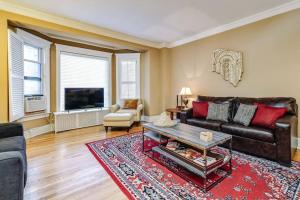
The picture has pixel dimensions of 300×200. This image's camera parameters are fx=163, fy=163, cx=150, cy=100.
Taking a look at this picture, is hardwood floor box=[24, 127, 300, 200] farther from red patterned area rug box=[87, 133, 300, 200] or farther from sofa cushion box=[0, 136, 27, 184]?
sofa cushion box=[0, 136, 27, 184]

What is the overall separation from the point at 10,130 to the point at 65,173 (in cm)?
90

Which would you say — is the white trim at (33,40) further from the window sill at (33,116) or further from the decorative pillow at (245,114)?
the decorative pillow at (245,114)

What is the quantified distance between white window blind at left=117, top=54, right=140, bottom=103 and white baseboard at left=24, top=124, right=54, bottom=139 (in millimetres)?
2136

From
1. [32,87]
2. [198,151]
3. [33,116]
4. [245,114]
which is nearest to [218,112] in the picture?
[245,114]

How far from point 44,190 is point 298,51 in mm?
4337

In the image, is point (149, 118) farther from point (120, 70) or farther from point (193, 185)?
point (193, 185)

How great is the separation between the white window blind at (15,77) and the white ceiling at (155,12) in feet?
2.44

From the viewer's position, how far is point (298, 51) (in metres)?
2.86

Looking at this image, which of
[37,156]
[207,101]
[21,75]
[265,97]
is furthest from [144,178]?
[21,75]

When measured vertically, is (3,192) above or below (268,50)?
A: below

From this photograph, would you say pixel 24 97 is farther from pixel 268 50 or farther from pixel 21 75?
pixel 268 50

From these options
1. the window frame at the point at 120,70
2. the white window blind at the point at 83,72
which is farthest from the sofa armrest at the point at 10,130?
the window frame at the point at 120,70

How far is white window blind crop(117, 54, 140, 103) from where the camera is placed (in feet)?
17.9

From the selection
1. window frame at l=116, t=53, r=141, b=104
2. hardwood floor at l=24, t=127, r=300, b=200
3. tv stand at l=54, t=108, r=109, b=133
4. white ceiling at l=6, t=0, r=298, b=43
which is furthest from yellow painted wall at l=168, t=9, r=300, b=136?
tv stand at l=54, t=108, r=109, b=133
